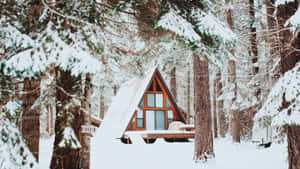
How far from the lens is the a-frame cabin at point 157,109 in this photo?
1611cm

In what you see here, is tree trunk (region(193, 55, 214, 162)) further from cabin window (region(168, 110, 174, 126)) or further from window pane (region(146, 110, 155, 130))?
cabin window (region(168, 110, 174, 126))

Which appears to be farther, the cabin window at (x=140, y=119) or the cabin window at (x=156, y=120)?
the cabin window at (x=156, y=120)

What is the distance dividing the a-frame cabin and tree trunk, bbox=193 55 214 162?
329 inches

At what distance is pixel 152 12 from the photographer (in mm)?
4977

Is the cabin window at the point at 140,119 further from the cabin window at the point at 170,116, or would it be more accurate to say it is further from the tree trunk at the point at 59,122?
the tree trunk at the point at 59,122

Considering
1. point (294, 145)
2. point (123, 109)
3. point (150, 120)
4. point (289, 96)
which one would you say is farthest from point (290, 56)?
point (123, 109)

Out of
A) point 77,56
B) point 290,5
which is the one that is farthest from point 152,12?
point 290,5

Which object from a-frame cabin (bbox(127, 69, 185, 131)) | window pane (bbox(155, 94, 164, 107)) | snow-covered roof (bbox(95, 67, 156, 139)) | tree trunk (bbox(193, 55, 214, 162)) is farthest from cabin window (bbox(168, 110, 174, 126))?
tree trunk (bbox(193, 55, 214, 162))

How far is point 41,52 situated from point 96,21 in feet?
5.48

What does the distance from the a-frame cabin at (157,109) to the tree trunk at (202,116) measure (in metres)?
8.35

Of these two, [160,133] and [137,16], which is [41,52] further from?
[160,133]

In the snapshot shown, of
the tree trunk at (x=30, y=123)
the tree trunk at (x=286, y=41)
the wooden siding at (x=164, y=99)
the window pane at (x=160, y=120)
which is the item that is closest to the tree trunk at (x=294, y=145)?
the tree trunk at (x=286, y=41)

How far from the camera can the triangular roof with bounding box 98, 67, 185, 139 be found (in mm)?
14484

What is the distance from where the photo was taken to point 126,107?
16.0 m
